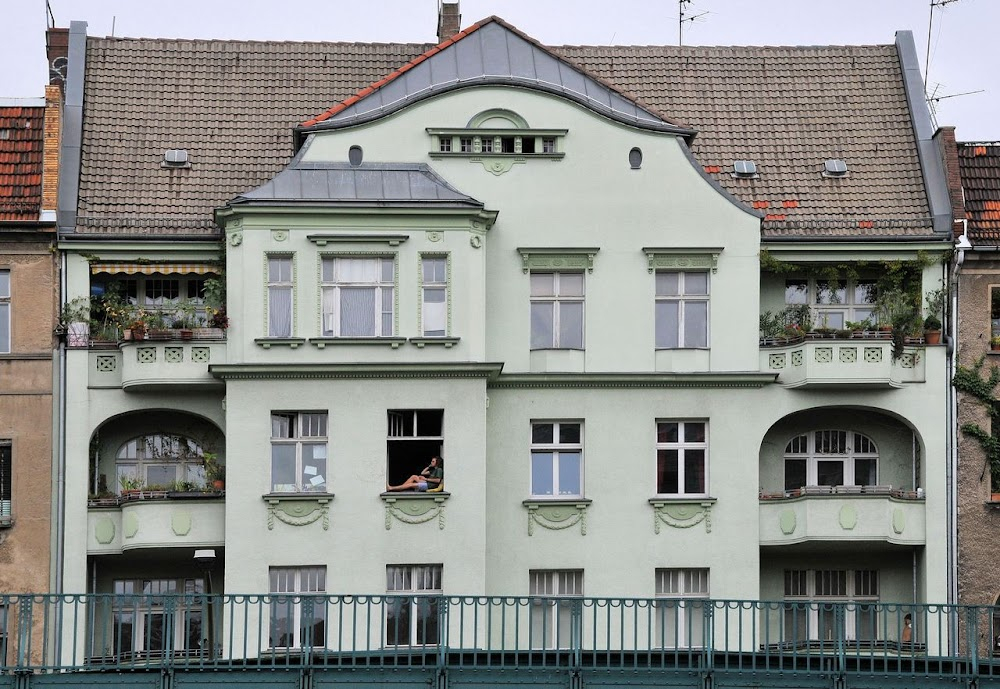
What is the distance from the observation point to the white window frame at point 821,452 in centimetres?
3825

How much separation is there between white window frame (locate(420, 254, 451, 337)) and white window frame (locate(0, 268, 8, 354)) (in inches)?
297

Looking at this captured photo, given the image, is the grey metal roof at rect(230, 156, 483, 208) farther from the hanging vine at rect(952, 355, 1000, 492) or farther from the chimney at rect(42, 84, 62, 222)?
the hanging vine at rect(952, 355, 1000, 492)

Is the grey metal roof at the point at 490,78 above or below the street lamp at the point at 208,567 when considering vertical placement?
above

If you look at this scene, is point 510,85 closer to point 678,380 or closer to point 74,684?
point 678,380

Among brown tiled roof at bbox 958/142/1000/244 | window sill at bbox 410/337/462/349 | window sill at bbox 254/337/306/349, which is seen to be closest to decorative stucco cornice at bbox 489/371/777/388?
window sill at bbox 410/337/462/349

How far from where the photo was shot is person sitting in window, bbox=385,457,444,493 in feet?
116

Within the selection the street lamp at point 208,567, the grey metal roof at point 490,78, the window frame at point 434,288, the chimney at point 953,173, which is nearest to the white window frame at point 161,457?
the street lamp at point 208,567

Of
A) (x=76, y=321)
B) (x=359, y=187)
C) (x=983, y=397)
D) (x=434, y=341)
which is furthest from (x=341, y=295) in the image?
(x=983, y=397)

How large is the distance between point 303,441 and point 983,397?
1262 centimetres

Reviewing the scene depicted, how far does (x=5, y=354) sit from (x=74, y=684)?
10.3 meters

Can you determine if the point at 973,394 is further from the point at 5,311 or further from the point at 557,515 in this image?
the point at 5,311

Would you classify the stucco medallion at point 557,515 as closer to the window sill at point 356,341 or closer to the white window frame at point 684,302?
the white window frame at point 684,302

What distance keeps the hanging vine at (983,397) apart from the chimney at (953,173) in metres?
2.59

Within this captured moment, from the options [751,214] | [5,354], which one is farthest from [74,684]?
[751,214]
